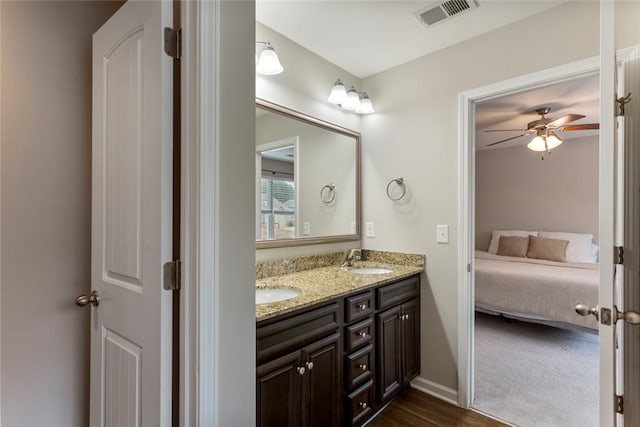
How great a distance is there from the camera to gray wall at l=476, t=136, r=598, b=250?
15.7 ft

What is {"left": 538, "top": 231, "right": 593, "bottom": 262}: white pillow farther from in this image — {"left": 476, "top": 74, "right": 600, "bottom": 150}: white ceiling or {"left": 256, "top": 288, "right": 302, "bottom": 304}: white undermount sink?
{"left": 256, "top": 288, "right": 302, "bottom": 304}: white undermount sink

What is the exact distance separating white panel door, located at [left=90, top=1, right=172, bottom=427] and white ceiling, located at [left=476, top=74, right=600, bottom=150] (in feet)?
8.40

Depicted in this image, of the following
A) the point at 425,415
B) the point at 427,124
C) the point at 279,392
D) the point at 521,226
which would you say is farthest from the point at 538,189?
the point at 279,392

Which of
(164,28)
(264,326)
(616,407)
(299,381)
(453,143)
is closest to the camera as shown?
(164,28)

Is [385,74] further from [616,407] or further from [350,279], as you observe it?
[616,407]

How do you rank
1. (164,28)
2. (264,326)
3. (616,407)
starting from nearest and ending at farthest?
1. (164,28)
2. (616,407)
3. (264,326)

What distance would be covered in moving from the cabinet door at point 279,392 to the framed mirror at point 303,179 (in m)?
0.77

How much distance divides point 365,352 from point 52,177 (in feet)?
5.75

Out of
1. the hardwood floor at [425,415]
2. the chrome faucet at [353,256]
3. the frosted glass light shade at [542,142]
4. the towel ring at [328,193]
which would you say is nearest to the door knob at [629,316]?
the hardwood floor at [425,415]

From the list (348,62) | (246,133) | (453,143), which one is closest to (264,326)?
(246,133)

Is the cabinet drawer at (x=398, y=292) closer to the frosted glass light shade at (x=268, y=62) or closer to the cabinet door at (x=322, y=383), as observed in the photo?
the cabinet door at (x=322, y=383)

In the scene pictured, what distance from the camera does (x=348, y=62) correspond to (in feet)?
7.98

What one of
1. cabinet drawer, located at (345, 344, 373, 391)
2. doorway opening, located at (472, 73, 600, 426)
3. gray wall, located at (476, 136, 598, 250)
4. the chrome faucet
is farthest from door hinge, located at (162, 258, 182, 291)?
gray wall, located at (476, 136, 598, 250)

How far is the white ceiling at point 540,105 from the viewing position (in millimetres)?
2945
